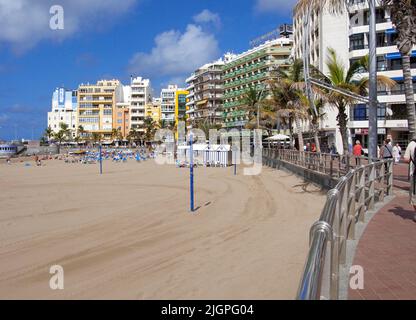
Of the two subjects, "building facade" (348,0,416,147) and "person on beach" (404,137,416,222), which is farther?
"building facade" (348,0,416,147)

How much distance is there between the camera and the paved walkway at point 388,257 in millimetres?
4234

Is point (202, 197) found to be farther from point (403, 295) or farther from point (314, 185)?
point (403, 295)

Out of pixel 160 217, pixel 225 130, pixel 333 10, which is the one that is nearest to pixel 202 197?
pixel 160 217

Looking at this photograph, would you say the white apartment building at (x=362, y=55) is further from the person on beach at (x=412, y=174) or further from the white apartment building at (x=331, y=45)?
the person on beach at (x=412, y=174)

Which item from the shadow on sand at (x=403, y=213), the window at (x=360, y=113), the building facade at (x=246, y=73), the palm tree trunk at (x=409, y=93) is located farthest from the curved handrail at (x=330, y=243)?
the building facade at (x=246, y=73)

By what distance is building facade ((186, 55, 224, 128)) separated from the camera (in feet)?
314

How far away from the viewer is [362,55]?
4347 centimetres

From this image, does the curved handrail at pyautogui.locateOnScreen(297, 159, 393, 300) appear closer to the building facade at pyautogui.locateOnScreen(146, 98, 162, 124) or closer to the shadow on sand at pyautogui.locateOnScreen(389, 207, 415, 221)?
the shadow on sand at pyautogui.locateOnScreen(389, 207, 415, 221)

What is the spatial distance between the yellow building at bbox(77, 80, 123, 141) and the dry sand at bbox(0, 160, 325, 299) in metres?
113

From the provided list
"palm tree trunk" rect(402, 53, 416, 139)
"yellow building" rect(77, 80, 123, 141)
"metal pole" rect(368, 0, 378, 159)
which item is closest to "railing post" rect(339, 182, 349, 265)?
"metal pole" rect(368, 0, 378, 159)

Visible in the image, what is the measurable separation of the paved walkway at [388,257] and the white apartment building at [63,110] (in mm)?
136435

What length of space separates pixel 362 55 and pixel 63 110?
12010 cm

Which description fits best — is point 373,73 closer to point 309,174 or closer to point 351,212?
point 351,212
